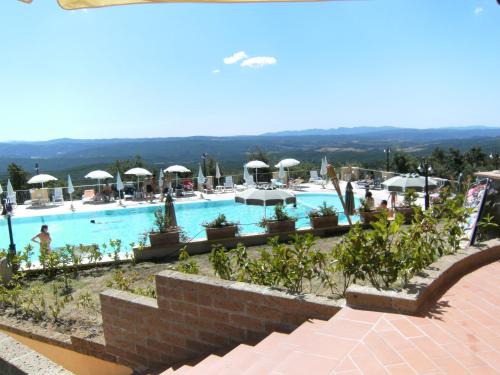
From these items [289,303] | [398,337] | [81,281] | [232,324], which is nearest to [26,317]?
[81,281]

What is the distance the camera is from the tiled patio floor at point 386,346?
8.06 feet

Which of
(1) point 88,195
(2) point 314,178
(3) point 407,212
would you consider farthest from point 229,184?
(3) point 407,212

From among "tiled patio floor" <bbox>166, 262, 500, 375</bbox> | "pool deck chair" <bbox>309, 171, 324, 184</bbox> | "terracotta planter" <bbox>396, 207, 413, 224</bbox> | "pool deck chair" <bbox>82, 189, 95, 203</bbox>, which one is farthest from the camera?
"pool deck chair" <bbox>309, 171, 324, 184</bbox>

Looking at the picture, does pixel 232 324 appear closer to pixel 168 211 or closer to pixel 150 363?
pixel 150 363

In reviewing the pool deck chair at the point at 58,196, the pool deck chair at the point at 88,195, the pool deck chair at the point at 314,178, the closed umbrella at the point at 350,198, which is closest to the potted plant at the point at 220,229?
the closed umbrella at the point at 350,198

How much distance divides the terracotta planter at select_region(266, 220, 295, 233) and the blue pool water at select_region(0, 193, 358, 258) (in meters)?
2.46

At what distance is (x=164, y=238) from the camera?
9055 mm

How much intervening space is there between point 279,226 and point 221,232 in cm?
141

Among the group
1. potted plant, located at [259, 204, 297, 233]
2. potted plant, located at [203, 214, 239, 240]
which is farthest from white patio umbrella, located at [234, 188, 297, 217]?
potted plant, located at [203, 214, 239, 240]

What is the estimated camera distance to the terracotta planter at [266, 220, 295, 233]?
380 inches

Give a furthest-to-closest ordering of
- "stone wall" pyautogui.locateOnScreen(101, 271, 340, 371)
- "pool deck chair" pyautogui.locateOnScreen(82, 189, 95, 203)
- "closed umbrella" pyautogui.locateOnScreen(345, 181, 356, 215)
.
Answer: "pool deck chair" pyautogui.locateOnScreen(82, 189, 95, 203)
"closed umbrella" pyautogui.locateOnScreen(345, 181, 356, 215)
"stone wall" pyautogui.locateOnScreen(101, 271, 340, 371)

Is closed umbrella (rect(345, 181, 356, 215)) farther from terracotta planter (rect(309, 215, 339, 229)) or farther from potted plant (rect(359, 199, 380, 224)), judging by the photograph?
terracotta planter (rect(309, 215, 339, 229))

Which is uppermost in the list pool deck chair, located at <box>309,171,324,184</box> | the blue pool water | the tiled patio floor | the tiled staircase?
the tiled patio floor

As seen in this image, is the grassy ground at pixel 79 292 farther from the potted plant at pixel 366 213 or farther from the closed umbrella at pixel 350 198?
the closed umbrella at pixel 350 198
